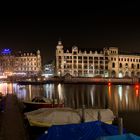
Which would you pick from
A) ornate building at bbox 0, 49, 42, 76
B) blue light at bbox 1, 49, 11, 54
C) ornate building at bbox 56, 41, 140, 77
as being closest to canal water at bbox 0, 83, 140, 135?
ornate building at bbox 56, 41, 140, 77

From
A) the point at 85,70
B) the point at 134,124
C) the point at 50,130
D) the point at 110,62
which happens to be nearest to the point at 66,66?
the point at 85,70

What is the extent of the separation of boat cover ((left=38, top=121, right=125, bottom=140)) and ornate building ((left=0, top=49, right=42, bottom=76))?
540ft

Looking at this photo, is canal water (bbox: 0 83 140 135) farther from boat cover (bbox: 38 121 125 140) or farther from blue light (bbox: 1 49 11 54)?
blue light (bbox: 1 49 11 54)

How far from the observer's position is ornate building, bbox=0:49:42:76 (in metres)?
179

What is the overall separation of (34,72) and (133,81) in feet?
208

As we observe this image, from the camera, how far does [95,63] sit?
17275 centimetres

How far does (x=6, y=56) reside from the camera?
18912 cm

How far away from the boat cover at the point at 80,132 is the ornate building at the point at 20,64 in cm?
16454

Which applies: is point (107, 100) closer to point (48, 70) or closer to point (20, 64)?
point (20, 64)

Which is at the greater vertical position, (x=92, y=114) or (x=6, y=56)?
(x=6, y=56)

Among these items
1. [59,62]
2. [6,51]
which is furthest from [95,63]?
[6,51]

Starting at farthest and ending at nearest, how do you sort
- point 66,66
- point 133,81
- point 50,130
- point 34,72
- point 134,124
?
point 34,72 < point 66,66 < point 133,81 < point 134,124 < point 50,130

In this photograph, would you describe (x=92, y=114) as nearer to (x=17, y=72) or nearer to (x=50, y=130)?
(x=50, y=130)

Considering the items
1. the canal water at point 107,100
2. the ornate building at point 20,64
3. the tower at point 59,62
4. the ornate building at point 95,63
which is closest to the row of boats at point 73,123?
the canal water at point 107,100
